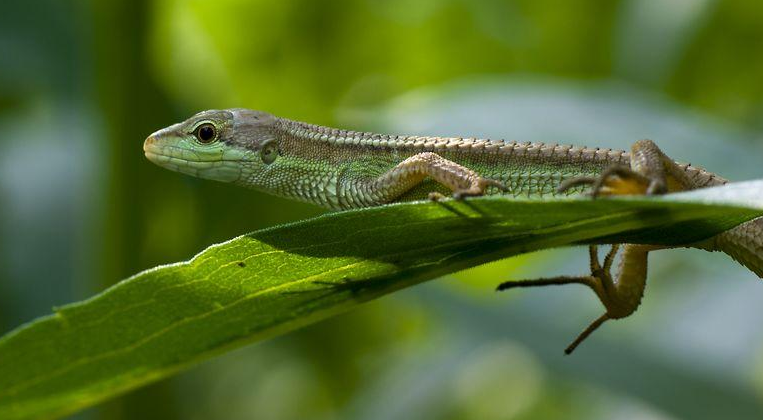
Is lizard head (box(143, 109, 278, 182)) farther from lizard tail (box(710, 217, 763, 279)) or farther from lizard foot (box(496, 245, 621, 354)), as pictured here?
lizard tail (box(710, 217, 763, 279))

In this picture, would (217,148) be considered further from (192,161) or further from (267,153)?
(267,153)

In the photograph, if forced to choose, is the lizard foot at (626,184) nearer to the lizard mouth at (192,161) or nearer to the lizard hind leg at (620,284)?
the lizard hind leg at (620,284)

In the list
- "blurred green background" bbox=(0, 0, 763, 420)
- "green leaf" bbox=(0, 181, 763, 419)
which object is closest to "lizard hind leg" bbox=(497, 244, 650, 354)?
"green leaf" bbox=(0, 181, 763, 419)

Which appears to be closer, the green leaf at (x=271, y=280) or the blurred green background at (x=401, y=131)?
the green leaf at (x=271, y=280)

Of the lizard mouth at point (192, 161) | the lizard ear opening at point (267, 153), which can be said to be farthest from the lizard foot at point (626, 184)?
the lizard mouth at point (192, 161)

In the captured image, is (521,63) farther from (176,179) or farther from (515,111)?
(176,179)

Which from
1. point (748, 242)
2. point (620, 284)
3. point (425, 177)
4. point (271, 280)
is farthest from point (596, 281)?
point (271, 280)
